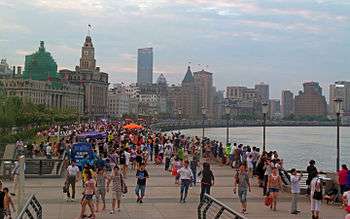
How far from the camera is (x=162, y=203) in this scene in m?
18.2

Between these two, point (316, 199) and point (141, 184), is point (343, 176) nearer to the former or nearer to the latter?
point (316, 199)

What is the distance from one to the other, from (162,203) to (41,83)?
154523mm

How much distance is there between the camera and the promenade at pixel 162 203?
16031 mm

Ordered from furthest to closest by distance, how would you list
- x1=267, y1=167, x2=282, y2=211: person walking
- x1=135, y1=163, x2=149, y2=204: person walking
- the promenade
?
x1=135, y1=163, x2=149, y2=204: person walking < x1=267, y1=167, x2=282, y2=211: person walking < the promenade

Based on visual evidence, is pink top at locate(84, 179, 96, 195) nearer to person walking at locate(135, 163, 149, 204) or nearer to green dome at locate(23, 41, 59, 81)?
person walking at locate(135, 163, 149, 204)

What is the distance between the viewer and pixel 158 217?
15.5 meters

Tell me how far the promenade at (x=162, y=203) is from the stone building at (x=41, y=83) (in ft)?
462

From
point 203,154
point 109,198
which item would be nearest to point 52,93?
point 203,154

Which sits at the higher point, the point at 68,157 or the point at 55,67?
the point at 55,67

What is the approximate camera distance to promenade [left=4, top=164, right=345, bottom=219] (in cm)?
1603

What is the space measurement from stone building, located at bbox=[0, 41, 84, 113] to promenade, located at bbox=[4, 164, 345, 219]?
→ 140786 millimetres

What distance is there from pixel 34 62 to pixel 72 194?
160999 millimetres

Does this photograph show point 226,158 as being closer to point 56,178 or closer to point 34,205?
point 56,178

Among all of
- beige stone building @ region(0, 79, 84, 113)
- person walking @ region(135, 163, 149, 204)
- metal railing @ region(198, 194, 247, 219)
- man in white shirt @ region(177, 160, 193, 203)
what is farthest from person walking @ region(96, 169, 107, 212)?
beige stone building @ region(0, 79, 84, 113)
